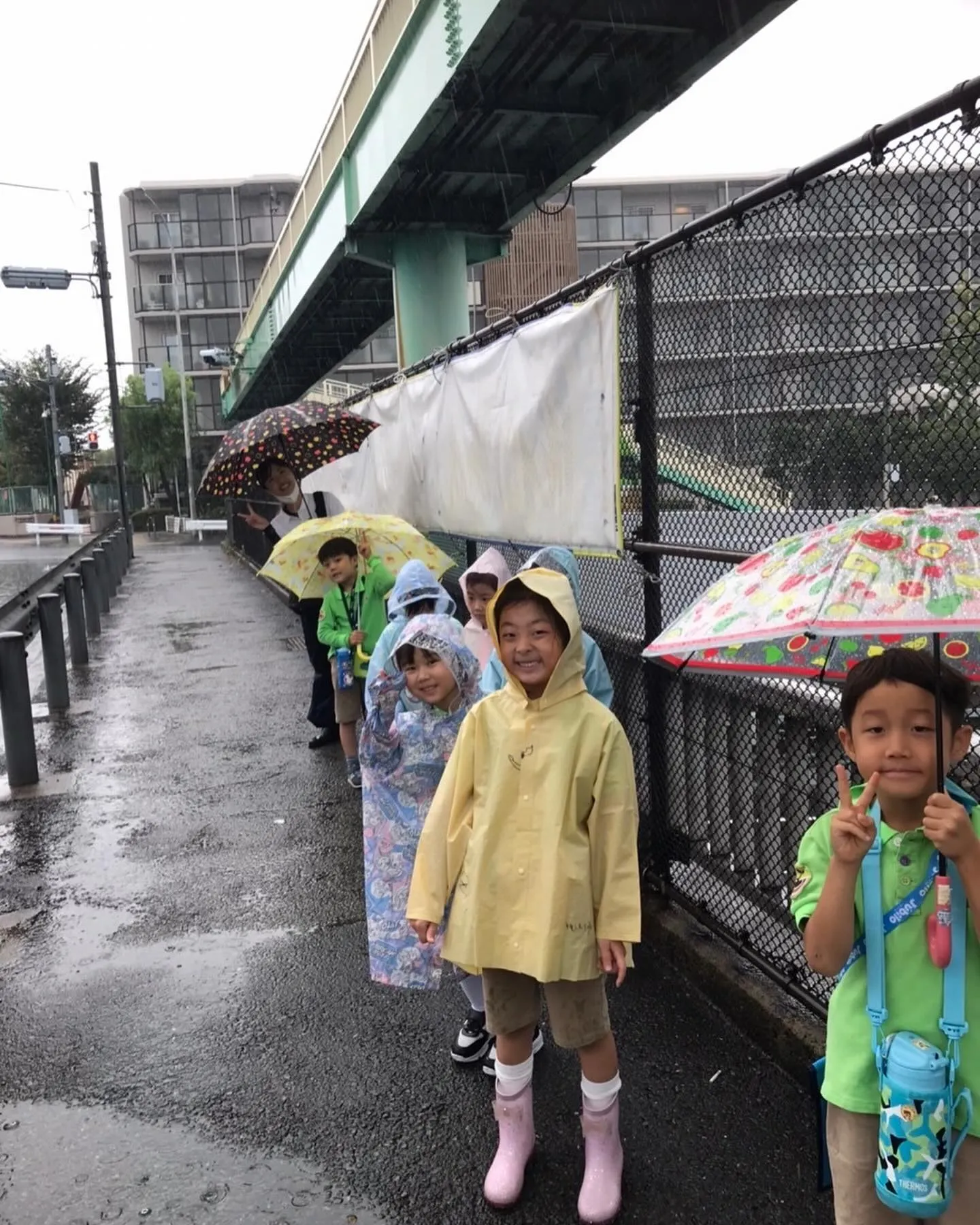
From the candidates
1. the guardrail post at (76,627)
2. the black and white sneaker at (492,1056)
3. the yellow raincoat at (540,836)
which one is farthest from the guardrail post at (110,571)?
the yellow raincoat at (540,836)

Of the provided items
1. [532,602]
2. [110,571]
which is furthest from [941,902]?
[110,571]

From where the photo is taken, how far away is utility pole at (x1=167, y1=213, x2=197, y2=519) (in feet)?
166

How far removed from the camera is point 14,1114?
123 inches

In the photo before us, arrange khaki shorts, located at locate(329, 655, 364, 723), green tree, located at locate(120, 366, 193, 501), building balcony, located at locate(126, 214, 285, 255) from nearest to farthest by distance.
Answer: khaki shorts, located at locate(329, 655, 364, 723)
green tree, located at locate(120, 366, 193, 501)
building balcony, located at locate(126, 214, 285, 255)

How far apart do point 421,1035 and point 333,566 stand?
3044 mm

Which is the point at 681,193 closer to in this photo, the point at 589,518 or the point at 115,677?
the point at 115,677

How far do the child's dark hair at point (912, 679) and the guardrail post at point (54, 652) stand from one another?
8348 millimetres

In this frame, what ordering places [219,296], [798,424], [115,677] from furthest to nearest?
[219,296], [115,677], [798,424]

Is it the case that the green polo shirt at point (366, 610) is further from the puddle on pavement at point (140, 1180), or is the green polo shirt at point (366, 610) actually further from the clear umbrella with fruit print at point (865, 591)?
the clear umbrella with fruit print at point (865, 591)

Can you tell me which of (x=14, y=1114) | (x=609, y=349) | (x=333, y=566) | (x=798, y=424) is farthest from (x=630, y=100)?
(x=14, y=1114)

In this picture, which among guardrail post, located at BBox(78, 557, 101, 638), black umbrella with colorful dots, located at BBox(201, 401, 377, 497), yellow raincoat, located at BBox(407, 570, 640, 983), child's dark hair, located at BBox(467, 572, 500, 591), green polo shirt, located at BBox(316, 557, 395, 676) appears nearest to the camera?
yellow raincoat, located at BBox(407, 570, 640, 983)

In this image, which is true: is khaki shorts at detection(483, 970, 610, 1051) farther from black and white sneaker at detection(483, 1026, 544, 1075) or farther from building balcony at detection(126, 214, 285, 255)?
building balcony at detection(126, 214, 285, 255)

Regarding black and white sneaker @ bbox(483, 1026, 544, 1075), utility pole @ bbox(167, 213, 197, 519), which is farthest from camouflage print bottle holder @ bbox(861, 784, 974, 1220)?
utility pole @ bbox(167, 213, 197, 519)

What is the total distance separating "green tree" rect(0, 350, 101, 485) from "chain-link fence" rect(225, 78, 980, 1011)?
60016mm
